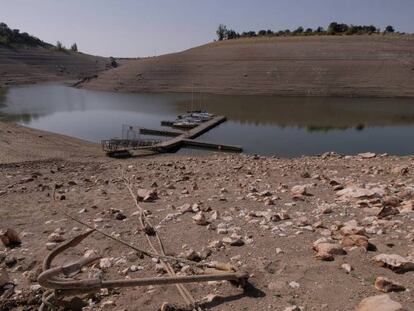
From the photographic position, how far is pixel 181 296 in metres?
4.86

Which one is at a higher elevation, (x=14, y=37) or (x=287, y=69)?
(x=14, y=37)

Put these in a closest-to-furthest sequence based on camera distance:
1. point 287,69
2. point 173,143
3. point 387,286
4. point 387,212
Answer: point 387,286, point 387,212, point 173,143, point 287,69

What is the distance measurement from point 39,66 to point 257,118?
73.3 meters

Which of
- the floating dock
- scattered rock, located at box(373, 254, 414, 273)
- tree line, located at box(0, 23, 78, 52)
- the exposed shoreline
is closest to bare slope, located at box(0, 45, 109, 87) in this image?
tree line, located at box(0, 23, 78, 52)

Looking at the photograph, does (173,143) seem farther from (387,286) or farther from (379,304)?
(379,304)

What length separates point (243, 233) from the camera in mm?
6660

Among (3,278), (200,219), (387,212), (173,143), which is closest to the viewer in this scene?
(3,278)

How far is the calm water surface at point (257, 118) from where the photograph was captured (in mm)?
27547

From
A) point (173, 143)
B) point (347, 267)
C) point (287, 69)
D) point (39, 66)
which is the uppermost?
point (39, 66)

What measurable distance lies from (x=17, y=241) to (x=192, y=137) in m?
21.6

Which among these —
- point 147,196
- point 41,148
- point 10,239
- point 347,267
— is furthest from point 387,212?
point 41,148

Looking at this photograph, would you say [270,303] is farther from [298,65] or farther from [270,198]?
[298,65]

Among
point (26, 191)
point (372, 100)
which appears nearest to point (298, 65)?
point (372, 100)

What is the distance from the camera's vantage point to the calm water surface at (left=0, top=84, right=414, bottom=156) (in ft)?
90.4
